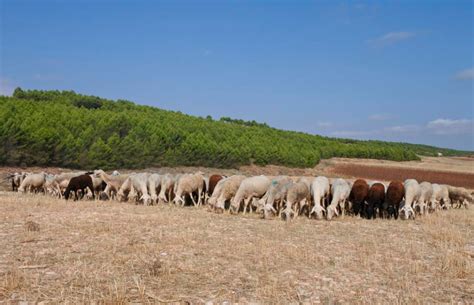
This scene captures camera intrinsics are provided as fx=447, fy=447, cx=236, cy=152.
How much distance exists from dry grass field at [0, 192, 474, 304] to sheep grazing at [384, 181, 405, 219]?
10.5 feet

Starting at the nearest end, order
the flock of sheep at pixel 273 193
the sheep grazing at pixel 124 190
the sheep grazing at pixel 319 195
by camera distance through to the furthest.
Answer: the sheep grazing at pixel 319 195 → the flock of sheep at pixel 273 193 → the sheep grazing at pixel 124 190

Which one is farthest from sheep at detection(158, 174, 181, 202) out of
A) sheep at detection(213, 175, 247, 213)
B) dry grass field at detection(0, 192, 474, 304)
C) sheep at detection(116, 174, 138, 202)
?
dry grass field at detection(0, 192, 474, 304)

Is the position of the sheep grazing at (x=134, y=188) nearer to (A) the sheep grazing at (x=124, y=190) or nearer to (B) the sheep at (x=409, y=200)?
(A) the sheep grazing at (x=124, y=190)

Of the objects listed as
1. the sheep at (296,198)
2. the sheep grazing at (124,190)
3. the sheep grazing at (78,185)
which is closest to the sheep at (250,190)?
the sheep at (296,198)

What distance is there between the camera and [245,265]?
31.2ft

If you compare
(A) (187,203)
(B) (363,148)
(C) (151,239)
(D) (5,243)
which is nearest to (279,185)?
(A) (187,203)

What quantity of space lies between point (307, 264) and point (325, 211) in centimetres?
786

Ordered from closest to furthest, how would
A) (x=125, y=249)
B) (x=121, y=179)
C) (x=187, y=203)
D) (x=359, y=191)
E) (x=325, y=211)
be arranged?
(x=125, y=249)
(x=325, y=211)
(x=359, y=191)
(x=187, y=203)
(x=121, y=179)

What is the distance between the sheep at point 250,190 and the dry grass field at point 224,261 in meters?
3.17

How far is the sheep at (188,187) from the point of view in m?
20.5

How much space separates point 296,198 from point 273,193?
0.92m

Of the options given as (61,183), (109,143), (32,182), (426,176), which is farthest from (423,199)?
(426,176)

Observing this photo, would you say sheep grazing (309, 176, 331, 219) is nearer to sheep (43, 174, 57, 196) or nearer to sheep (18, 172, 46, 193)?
sheep (43, 174, 57, 196)

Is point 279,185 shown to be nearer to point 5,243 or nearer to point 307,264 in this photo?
point 307,264
